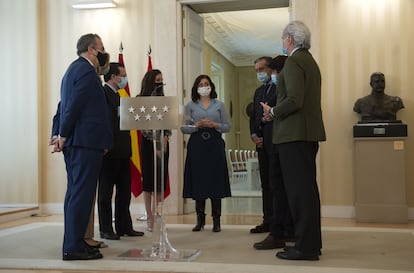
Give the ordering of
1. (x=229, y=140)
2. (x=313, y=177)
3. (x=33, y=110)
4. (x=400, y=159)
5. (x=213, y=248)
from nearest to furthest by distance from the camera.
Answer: (x=313, y=177) → (x=213, y=248) → (x=400, y=159) → (x=33, y=110) → (x=229, y=140)

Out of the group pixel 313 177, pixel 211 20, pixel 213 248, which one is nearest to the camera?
pixel 313 177

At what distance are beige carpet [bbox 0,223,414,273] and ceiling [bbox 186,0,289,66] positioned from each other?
3693 millimetres

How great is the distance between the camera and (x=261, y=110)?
4.64 m

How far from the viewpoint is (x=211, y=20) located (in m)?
10.9

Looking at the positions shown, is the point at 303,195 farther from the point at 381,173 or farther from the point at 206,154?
the point at 381,173

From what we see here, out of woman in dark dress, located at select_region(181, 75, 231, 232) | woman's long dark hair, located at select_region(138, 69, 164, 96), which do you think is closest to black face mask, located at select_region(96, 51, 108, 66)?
woman's long dark hair, located at select_region(138, 69, 164, 96)

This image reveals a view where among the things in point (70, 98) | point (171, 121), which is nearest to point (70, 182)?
point (70, 98)

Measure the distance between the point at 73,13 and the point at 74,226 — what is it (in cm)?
405

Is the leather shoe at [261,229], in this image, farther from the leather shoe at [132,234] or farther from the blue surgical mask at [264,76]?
the blue surgical mask at [264,76]

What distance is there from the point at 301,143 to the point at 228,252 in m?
1.04

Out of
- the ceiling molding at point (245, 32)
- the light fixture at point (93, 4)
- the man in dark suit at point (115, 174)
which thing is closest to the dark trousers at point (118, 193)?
the man in dark suit at point (115, 174)

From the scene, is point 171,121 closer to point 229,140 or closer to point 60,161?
point 60,161

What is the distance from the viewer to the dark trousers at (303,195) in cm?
338

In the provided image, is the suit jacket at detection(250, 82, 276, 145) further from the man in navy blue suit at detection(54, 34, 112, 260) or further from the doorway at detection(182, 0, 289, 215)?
the doorway at detection(182, 0, 289, 215)
